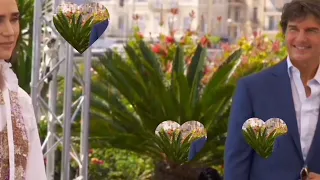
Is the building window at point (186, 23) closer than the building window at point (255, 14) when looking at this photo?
Yes

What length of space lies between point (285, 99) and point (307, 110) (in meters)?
0.08

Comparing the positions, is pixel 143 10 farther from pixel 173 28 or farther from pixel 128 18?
pixel 173 28

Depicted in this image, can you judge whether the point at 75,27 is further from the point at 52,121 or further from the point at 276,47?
the point at 276,47

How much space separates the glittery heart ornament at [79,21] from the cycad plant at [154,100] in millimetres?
3730

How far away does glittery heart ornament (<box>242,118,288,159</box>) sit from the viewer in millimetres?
2525

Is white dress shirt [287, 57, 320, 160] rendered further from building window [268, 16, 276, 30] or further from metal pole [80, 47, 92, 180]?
building window [268, 16, 276, 30]

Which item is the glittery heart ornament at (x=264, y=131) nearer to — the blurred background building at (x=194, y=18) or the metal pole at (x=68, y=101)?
the metal pole at (x=68, y=101)

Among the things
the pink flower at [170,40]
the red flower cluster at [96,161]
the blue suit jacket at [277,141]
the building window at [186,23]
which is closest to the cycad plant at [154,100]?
the red flower cluster at [96,161]

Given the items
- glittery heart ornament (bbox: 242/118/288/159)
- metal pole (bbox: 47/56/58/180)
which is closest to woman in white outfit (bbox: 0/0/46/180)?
glittery heart ornament (bbox: 242/118/288/159)

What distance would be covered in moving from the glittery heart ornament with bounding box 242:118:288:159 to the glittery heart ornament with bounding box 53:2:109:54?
22.1 inches

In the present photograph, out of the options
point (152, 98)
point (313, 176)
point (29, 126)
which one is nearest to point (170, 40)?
point (152, 98)

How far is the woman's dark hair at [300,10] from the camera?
2.74 m

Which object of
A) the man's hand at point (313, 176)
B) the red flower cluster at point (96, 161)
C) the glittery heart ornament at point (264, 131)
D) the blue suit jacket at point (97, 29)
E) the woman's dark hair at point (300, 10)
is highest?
the woman's dark hair at point (300, 10)

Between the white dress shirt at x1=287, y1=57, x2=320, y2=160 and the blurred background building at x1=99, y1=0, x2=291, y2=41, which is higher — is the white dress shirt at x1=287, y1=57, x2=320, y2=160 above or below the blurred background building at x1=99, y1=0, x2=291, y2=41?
above
